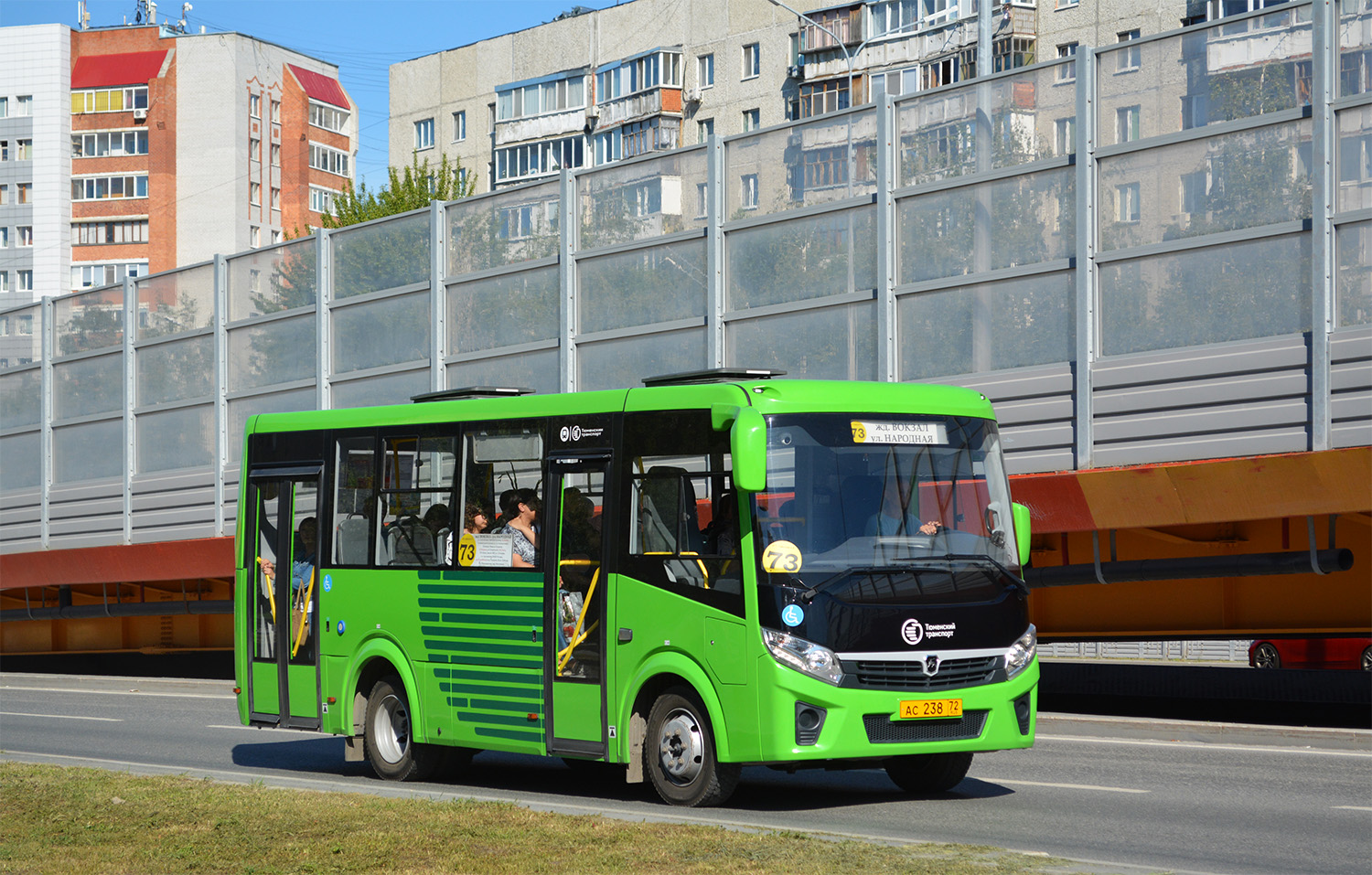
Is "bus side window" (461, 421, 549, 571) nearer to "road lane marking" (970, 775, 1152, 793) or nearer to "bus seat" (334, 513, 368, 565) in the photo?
"bus seat" (334, 513, 368, 565)

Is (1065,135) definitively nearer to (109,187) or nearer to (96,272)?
(109,187)

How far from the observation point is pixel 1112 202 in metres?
15.8

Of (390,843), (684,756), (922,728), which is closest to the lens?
(390,843)

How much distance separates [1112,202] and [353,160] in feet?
347

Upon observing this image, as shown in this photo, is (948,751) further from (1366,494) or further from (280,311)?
(280,311)

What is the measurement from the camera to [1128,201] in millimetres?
15727

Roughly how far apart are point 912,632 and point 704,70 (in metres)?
66.8

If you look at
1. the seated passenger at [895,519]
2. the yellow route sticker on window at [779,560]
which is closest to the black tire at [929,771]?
the seated passenger at [895,519]

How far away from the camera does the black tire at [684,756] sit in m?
10.5

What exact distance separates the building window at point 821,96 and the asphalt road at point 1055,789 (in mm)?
50885

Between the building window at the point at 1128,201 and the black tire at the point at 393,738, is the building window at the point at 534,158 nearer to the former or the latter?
the building window at the point at 1128,201

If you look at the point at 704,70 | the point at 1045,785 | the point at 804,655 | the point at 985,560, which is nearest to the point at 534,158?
the point at 704,70

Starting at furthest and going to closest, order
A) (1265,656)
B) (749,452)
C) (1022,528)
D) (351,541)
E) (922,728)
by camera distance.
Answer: (1265,656), (351,541), (1022,528), (922,728), (749,452)

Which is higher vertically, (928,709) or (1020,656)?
(1020,656)
